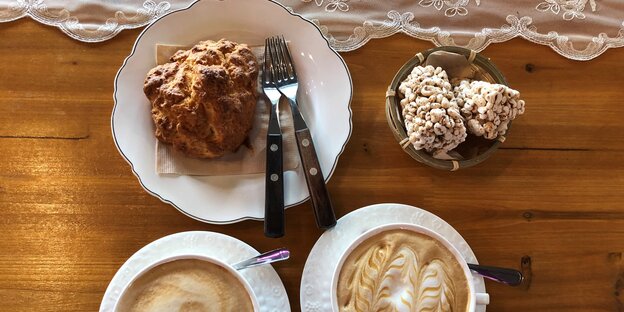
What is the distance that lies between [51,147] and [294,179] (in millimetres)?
646

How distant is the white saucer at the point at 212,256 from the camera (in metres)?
1.11

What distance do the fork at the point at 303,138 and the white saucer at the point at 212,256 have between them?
0.59ft

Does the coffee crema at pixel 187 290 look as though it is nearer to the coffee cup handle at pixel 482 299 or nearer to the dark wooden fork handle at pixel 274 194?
the dark wooden fork handle at pixel 274 194

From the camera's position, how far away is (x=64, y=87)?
4.33 feet

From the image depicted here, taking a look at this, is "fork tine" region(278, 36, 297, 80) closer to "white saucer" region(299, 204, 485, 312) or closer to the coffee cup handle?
"white saucer" region(299, 204, 485, 312)

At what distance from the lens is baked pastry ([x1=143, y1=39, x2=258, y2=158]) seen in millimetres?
1180

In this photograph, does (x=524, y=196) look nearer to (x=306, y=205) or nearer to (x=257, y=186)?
(x=306, y=205)

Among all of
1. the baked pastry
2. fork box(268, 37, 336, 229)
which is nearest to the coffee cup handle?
fork box(268, 37, 336, 229)

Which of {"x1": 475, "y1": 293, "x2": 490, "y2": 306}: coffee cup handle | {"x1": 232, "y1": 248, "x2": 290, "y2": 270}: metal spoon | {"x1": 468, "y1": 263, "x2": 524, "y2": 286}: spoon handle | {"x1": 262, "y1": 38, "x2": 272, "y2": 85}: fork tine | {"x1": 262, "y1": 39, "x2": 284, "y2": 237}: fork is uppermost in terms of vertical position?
{"x1": 262, "y1": 38, "x2": 272, "y2": 85}: fork tine

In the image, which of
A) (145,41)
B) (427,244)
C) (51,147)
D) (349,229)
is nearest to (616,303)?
(427,244)

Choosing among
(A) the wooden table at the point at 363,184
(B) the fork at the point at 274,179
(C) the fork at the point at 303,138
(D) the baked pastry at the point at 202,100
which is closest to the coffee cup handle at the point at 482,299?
(A) the wooden table at the point at 363,184

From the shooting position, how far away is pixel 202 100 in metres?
1.18

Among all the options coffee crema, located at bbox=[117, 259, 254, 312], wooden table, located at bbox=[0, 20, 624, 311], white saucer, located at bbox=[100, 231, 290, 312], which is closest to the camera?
coffee crema, located at bbox=[117, 259, 254, 312]

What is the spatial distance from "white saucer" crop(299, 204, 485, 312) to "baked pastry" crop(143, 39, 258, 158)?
34 centimetres
